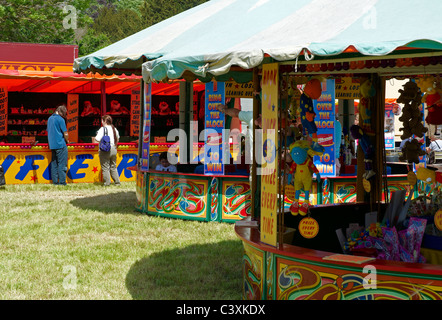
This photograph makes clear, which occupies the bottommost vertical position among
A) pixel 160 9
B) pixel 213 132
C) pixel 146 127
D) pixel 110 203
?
pixel 110 203

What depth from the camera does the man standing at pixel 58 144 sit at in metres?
14.5

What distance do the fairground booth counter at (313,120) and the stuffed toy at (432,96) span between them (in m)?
0.01

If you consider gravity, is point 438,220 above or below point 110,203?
above

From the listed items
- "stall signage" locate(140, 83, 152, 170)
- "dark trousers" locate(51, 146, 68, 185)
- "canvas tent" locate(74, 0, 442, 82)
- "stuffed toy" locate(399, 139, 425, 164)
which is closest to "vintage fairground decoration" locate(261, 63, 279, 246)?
"canvas tent" locate(74, 0, 442, 82)

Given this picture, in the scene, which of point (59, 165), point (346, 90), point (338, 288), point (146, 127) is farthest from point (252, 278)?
point (59, 165)

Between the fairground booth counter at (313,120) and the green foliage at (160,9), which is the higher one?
the green foliage at (160,9)

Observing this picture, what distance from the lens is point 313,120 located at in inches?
222

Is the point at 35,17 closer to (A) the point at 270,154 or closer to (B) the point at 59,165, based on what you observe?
(B) the point at 59,165

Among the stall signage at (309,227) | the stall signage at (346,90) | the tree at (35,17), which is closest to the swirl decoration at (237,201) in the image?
the stall signage at (346,90)

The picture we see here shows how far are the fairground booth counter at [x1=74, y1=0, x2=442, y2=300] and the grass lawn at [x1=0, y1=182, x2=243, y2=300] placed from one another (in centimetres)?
114

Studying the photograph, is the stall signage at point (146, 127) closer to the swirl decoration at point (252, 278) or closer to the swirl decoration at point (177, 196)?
the swirl decoration at point (177, 196)

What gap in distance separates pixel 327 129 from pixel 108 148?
5.97 m

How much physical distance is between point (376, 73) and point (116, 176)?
936cm
